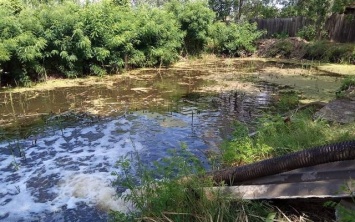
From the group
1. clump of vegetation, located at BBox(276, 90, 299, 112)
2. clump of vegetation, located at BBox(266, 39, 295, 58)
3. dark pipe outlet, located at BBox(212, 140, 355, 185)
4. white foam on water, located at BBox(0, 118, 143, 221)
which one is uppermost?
dark pipe outlet, located at BBox(212, 140, 355, 185)

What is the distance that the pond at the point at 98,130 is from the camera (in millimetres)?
3727

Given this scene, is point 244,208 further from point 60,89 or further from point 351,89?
point 60,89

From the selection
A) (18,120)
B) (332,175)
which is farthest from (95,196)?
(18,120)

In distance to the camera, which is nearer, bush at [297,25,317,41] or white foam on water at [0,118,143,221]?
white foam on water at [0,118,143,221]

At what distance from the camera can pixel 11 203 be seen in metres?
3.63

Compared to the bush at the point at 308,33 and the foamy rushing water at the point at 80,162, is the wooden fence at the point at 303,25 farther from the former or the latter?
the foamy rushing water at the point at 80,162

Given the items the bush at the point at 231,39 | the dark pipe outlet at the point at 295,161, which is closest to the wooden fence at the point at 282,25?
the bush at the point at 231,39

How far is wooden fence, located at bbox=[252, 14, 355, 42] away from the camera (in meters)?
14.6

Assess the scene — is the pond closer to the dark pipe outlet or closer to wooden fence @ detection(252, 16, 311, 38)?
the dark pipe outlet

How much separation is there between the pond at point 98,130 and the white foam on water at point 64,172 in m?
0.01

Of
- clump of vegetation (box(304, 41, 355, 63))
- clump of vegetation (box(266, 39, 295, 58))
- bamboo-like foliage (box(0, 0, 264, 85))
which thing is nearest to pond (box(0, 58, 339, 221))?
bamboo-like foliage (box(0, 0, 264, 85))

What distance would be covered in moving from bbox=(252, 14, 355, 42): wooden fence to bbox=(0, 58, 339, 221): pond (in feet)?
19.6

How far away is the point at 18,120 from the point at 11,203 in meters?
3.40

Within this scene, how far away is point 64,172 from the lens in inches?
172
